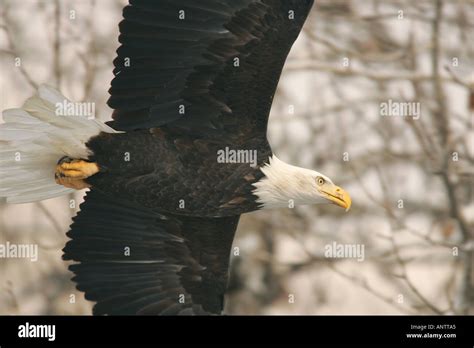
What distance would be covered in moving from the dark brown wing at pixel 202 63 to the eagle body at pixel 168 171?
77 millimetres

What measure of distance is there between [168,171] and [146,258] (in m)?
1.04

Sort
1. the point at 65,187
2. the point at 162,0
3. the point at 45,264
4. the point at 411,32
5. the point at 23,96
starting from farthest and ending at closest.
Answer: the point at 411,32
the point at 45,264
the point at 23,96
the point at 65,187
the point at 162,0

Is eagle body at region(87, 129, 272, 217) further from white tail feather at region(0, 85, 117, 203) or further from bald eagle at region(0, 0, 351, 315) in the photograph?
white tail feather at region(0, 85, 117, 203)

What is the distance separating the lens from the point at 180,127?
24.2 ft

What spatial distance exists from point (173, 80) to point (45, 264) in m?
4.53

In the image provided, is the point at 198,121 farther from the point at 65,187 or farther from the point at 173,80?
the point at 65,187

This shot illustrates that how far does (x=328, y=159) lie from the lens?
12.5 metres

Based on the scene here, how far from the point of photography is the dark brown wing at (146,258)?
314 inches

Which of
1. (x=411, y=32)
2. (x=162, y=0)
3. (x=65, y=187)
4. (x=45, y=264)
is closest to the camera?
(x=162, y=0)

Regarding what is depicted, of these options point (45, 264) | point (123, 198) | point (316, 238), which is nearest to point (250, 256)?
point (316, 238)
